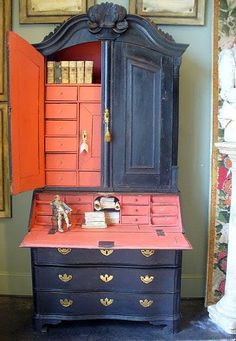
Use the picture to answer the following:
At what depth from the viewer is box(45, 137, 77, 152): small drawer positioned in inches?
110

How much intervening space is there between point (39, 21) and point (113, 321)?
2368mm

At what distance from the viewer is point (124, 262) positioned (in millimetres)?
2545

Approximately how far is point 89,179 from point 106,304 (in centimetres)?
88

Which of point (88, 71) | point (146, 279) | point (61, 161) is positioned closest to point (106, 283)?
point (146, 279)

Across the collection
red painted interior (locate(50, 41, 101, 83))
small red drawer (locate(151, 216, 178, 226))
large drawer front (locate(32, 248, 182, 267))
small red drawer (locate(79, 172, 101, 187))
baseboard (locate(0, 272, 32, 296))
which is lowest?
baseboard (locate(0, 272, 32, 296))

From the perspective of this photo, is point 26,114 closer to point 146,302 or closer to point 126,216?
point 126,216

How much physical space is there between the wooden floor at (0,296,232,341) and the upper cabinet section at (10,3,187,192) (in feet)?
3.22


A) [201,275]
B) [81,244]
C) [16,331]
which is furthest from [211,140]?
[16,331]

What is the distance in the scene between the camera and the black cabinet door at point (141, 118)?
8.73 feet

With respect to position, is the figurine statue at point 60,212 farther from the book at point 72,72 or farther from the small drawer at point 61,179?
the book at point 72,72

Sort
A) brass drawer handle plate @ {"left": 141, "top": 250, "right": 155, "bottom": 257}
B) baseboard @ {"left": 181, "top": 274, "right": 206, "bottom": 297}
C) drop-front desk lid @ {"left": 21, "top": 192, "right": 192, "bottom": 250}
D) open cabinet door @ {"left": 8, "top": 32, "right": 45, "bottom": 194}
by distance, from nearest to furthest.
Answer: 1. open cabinet door @ {"left": 8, "top": 32, "right": 45, "bottom": 194}
2. brass drawer handle plate @ {"left": 141, "top": 250, "right": 155, "bottom": 257}
3. drop-front desk lid @ {"left": 21, "top": 192, "right": 192, "bottom": 250}
4. baseboard @ {"left": 181, "top": 274, "right": 206, "bottom": 297}

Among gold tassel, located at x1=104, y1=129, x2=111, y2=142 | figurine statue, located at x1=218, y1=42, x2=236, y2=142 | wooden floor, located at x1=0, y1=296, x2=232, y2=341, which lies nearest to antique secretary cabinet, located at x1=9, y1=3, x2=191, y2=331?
gold tassel, located at x1=104, y1=129, x2=111, y2=142

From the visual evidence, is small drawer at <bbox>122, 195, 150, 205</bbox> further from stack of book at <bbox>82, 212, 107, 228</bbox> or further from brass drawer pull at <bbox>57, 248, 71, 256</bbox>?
brass drawer pull at <bbox>57, 248, 71, 256</bbox>

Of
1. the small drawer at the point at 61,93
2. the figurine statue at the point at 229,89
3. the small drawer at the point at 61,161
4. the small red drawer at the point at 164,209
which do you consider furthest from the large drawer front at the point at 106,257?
the small drawer at the point at 61,93
